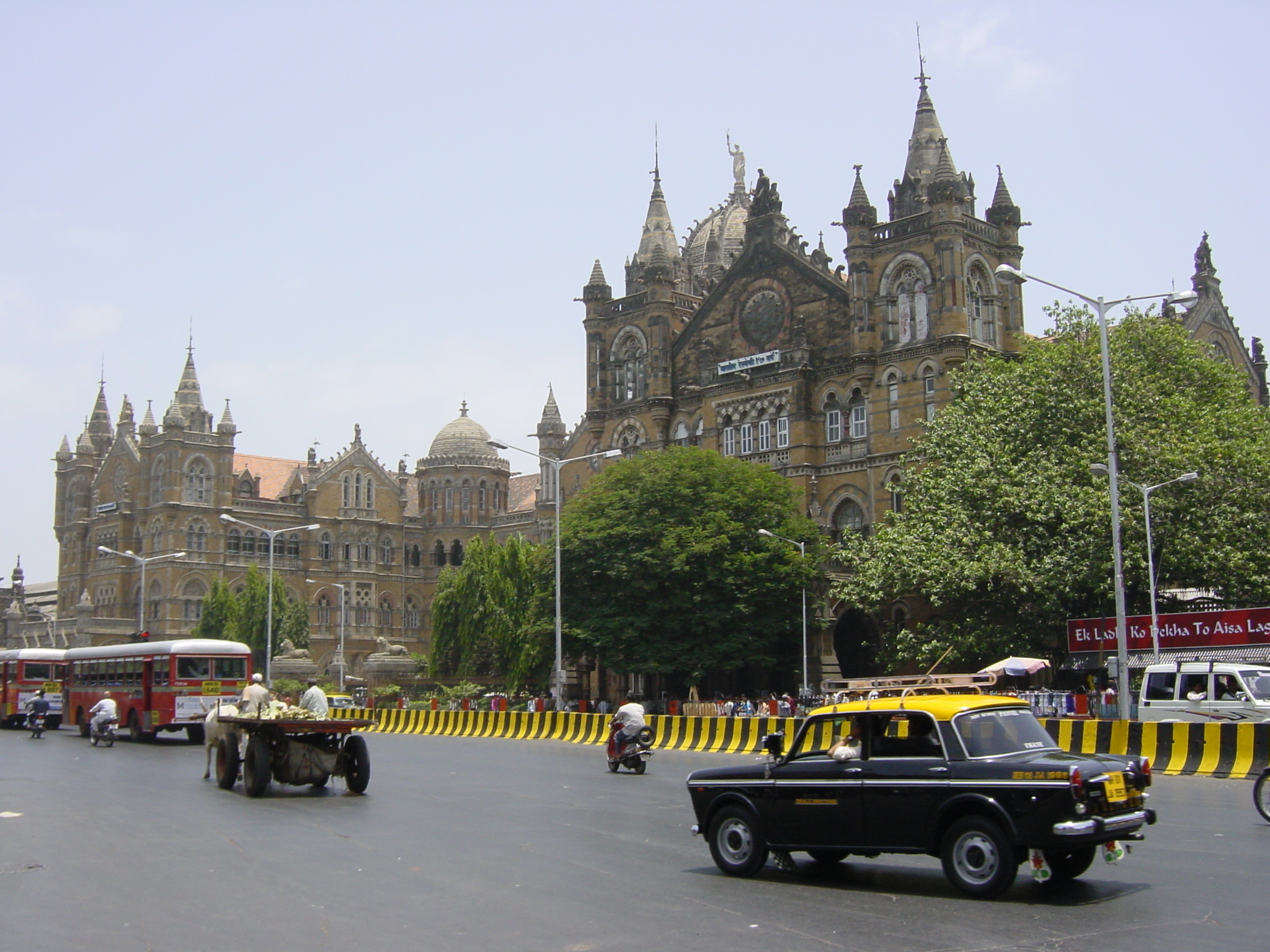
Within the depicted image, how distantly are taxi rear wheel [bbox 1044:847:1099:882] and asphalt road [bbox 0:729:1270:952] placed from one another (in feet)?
0.36

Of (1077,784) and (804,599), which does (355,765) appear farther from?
(804,599)

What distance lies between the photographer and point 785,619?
51719 millimetres

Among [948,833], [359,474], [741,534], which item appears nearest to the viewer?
[948,833]

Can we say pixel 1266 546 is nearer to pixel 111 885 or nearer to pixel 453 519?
pixel 111 885

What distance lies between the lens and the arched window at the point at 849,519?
2213 inches

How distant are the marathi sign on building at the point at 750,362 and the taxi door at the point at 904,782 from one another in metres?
49.0

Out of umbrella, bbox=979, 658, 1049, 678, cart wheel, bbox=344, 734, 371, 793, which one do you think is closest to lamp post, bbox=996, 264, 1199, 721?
umbrella, bbox=979, 658, 1049, 678

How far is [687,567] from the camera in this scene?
4975cm

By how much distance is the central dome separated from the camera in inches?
Result: 3974

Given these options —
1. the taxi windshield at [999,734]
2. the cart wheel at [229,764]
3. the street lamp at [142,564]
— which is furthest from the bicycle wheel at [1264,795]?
the street lamp at [142,564]

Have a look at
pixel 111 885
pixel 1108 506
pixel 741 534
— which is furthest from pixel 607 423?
pixel 111 885

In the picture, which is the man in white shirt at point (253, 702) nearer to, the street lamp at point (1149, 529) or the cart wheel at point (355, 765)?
the cart wheel at point (355, 765)

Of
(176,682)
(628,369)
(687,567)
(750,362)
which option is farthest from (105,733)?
(628,369)

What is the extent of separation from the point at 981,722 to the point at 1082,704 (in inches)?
1028
